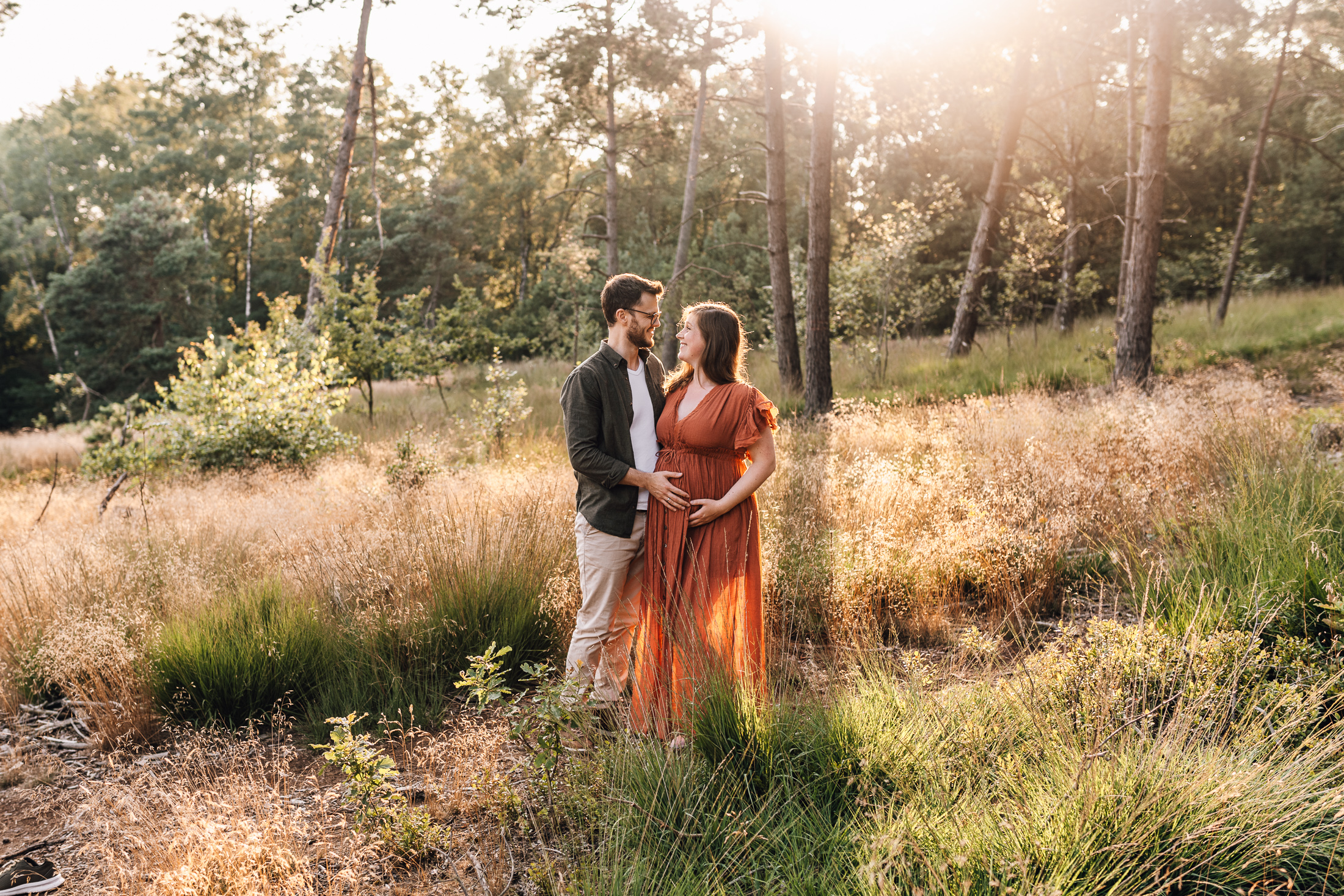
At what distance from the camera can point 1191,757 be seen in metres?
2.24

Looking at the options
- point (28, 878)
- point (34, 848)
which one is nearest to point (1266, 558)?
point (28, 878)

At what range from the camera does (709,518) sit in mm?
3285

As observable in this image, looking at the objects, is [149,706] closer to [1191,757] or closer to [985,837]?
[985,837]

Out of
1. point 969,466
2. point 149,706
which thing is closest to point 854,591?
point 969,466

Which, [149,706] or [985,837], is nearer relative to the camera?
[985,837]

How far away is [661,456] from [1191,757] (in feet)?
7.20

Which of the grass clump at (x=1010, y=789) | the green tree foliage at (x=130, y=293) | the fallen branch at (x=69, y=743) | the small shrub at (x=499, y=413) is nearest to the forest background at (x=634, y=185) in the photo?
the green tree foliage at (x=130, y=293)

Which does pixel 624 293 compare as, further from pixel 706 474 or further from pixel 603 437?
pixel 706 474

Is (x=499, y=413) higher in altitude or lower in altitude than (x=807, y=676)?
higher

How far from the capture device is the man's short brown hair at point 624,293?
346 centimetres

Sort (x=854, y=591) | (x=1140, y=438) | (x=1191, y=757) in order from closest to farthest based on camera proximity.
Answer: (x=1191, y=757)
(x=854, y=591)
(x=1140, y=438)

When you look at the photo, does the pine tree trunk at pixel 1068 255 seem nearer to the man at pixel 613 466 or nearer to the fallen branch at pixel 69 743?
the man at pixel 613 466

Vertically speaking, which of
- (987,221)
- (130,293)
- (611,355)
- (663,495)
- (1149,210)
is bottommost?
(663,495)

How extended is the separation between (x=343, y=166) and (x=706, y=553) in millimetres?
12577
